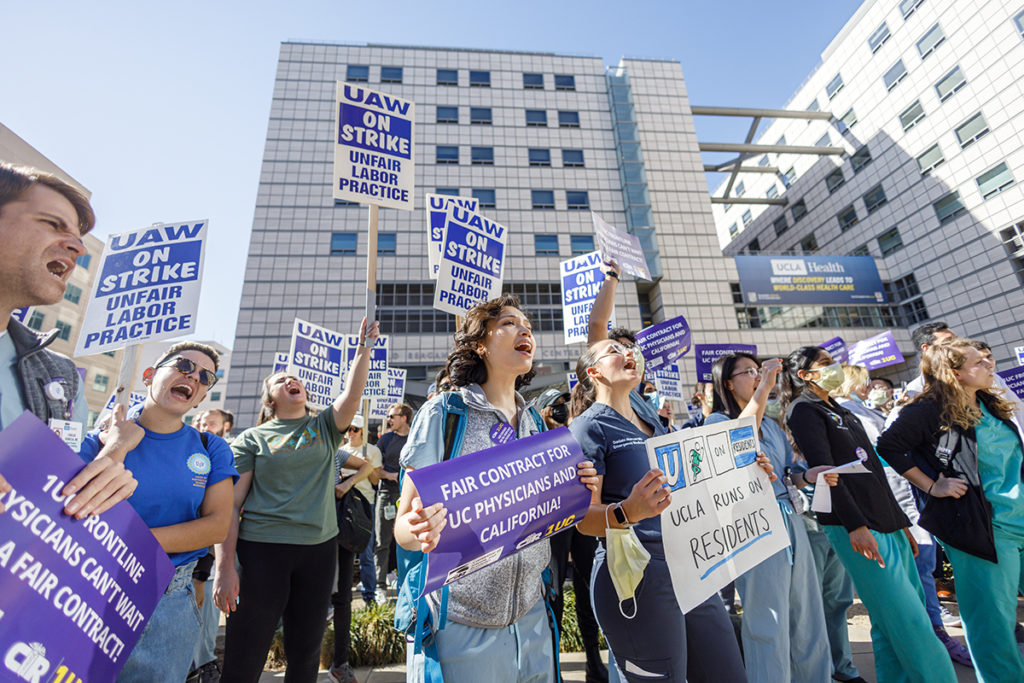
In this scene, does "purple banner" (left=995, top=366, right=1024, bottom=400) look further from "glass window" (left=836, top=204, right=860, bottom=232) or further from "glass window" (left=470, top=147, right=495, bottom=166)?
"glass window" (left=836, top=204, right=860, bottom=232)

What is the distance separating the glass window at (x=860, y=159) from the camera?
30720mm

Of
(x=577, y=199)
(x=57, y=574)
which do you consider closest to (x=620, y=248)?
(x=57, y=574)

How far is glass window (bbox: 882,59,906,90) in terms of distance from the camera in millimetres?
28312

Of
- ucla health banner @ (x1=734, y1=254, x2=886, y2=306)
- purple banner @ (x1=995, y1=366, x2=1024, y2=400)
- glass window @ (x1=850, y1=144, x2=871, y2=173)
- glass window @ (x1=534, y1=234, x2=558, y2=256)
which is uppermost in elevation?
glass window @ (x1=850, y1=144, x2=871, y2=173)

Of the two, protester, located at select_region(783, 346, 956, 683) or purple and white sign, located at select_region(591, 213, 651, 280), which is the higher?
purple and white sign, located at select_region(591, 213, 651, 280)

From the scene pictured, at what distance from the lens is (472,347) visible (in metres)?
2.32

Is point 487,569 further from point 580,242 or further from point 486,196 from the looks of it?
point 486,196

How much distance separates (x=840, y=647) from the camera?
143 inches

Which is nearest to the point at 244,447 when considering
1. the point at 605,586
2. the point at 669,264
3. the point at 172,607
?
the point at 172,607

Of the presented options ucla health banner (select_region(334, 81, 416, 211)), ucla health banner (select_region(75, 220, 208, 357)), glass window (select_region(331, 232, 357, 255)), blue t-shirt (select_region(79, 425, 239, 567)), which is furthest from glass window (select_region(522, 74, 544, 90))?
blue t-shirt (select_region(79, 425, 239, 567))

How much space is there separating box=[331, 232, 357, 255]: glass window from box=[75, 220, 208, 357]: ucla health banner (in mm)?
25311

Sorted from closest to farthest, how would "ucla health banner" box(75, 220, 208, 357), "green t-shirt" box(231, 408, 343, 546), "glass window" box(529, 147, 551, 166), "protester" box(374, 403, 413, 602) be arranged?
"green t-shirt" box(231, 408, 343, 546)
"ucla health banner" box(75, 220, 208, 357)
"protester" box(374, 403, 413, 602)
"glass window" box(529, 147, 551, 166)

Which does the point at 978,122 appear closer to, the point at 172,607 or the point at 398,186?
the point at 398,186

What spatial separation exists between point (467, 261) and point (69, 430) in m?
3.65
